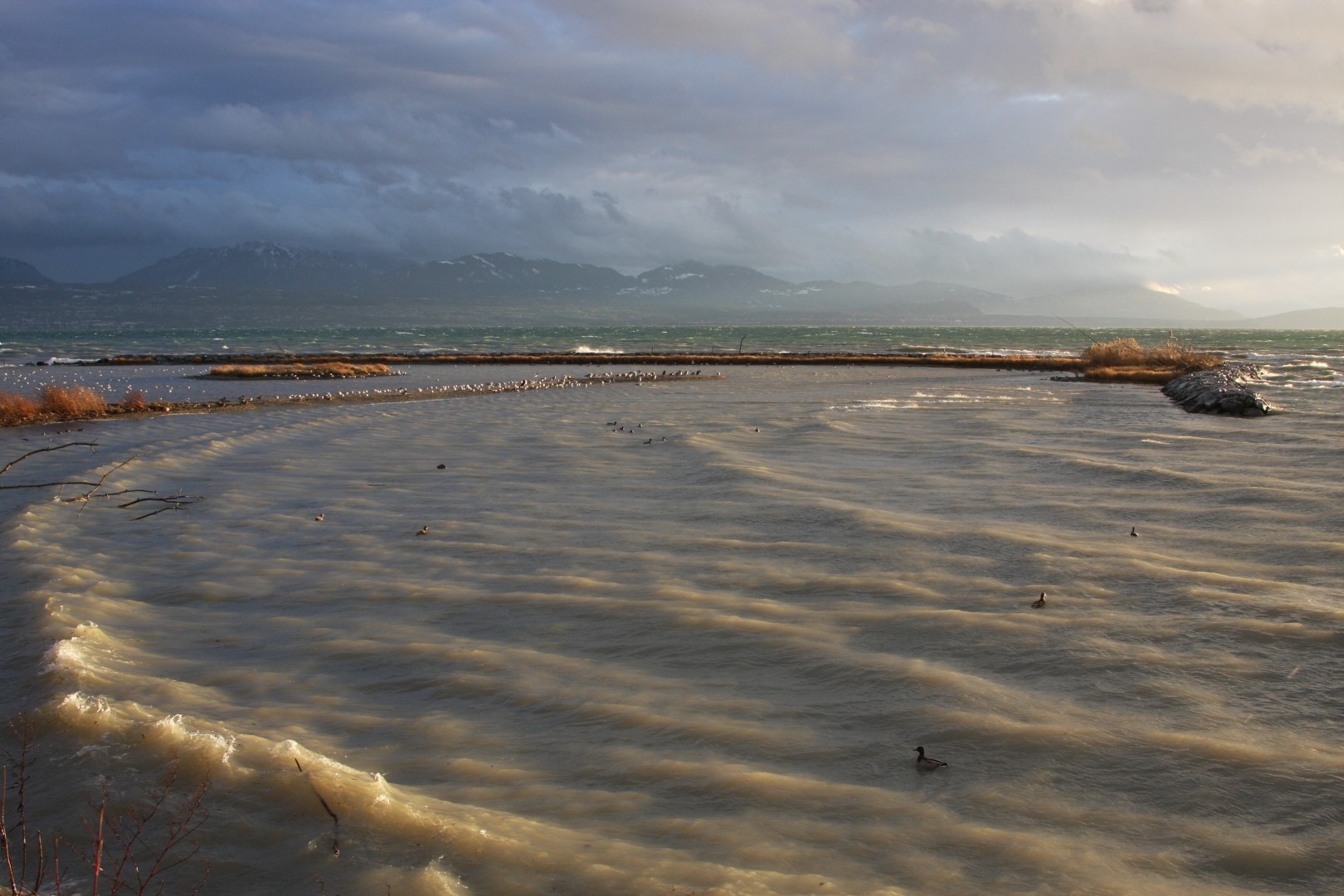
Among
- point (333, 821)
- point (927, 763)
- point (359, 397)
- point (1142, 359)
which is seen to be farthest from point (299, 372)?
point (927, 763)

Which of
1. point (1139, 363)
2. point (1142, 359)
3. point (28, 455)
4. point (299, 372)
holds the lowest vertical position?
point (28, 455)

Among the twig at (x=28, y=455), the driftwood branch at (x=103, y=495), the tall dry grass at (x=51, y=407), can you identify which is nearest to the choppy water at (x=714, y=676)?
the driftwood branch at (x=103, y=495)

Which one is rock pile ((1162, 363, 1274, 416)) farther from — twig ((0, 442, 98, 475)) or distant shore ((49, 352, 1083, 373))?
twig ((0, 442, 98, 475))

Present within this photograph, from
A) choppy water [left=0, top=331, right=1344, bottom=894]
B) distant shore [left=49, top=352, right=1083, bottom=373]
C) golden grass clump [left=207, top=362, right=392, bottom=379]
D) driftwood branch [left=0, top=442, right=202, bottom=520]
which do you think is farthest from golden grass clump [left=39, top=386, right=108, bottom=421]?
distant shore [left=49, top=352, right=1083, bottom=373]

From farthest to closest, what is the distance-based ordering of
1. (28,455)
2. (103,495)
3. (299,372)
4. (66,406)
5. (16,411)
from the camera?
(299,372), (66,406), (16,411), (28,455), (103,495)

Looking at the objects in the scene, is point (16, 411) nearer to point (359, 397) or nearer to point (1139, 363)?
point (359, 397)

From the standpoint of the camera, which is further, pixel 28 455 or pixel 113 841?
pixel 28 455

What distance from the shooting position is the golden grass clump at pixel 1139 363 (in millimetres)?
34500

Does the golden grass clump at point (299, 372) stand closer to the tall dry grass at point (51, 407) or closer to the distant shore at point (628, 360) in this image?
the distant shore at point (628, 360)

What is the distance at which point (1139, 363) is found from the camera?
3934cm

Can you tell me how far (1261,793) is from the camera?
4.09 meters

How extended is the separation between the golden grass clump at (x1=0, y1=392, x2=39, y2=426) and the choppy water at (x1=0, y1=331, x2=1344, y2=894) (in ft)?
42.9

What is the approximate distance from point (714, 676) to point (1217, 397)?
20508 mm

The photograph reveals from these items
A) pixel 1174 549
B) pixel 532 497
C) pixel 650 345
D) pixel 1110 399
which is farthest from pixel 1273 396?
pixel 650 345
